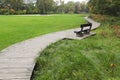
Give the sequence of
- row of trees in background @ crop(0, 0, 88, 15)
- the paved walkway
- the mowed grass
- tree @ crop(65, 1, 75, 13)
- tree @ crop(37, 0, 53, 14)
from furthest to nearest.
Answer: tree @ crop(65, 1, 75, 13) → tree @ crop(37, 0, 53, 14) → row of trees in background @ crop(0, 0, 88, 15) → the mowed grass → the paved walkway

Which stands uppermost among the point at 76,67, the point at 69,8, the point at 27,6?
the point at 76,67

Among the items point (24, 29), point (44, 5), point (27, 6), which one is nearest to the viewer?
point (24, 29)

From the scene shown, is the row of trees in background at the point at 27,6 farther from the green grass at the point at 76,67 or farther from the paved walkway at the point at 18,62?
the green grass at the point at 76,67

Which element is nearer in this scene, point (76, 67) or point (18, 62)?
point (76, 67)

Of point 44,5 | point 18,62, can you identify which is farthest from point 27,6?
point 18,62

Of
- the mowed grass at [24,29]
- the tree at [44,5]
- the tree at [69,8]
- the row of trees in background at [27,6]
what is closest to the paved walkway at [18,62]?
the mowed grass at [24,29]

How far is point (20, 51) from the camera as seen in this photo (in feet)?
28.3

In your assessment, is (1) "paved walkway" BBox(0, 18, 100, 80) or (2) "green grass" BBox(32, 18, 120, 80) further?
(2) "green grass" BBox(32, 18, 120, 80)

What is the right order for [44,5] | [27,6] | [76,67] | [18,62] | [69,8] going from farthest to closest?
[69,8] → [44,5] → [27,6] → [18,62] → [76,67]

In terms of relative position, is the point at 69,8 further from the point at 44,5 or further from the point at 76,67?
the point at 76,67

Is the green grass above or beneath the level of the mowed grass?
above

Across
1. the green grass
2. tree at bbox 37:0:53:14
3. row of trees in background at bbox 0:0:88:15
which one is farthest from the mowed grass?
Answer: tree at bbox 37:0:53:14

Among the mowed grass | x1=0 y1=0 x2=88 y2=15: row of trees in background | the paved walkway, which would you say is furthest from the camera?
x1=0 y1=0 x2=88 y2=15: row of trees in background

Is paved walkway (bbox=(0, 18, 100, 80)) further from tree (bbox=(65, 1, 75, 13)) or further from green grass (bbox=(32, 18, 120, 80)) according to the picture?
tree (bbox=(65, 1, 75, 13))
